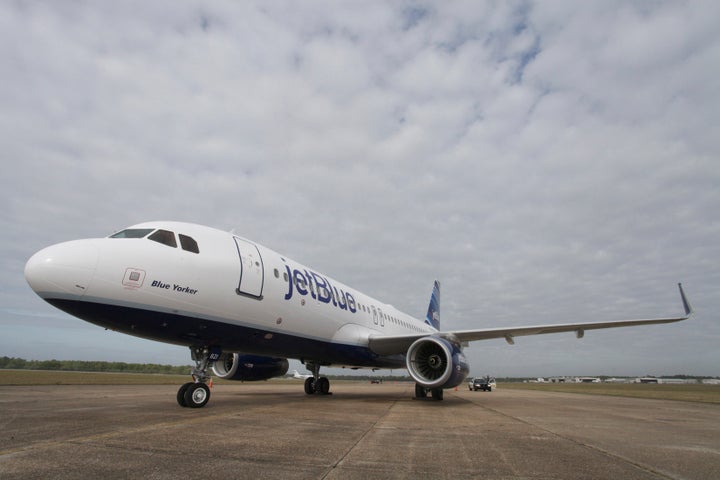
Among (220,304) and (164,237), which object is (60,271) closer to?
Answer: (164,237)

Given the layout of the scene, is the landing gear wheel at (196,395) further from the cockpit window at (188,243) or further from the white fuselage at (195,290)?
the cockpit window at (188,243)

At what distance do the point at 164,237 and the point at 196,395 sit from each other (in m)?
3.41

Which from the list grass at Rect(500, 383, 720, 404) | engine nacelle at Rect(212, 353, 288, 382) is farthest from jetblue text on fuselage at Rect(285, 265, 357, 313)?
grass at Rect(500, 383, 720, 404)

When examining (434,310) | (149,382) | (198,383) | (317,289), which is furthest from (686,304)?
(149,382)

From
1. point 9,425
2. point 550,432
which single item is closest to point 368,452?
point 550,432

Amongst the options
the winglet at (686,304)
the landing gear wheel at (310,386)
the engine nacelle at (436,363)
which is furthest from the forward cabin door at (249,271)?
the winglet at (686,304)

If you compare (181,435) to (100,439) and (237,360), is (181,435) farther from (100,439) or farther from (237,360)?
(237,360)

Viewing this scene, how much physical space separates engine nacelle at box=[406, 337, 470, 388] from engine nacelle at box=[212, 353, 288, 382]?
18.6 feet

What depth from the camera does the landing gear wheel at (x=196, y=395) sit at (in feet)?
28.1

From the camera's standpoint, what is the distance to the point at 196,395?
8703mm

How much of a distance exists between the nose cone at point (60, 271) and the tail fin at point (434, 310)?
26655 mm

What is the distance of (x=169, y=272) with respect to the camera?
8.13 m

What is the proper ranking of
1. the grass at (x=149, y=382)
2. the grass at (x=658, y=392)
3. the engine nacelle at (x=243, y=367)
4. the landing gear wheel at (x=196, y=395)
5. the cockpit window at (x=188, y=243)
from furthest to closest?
1. the grass at (x=658, y=392)
2. the grass at (x=149, y=382)
3. the engine nacelle at (x=243, y=367)
4. the cockpit window at (x=188, y=243)
5. the landing gear wheel at (x=196, y=395)

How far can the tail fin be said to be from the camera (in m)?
31.7
